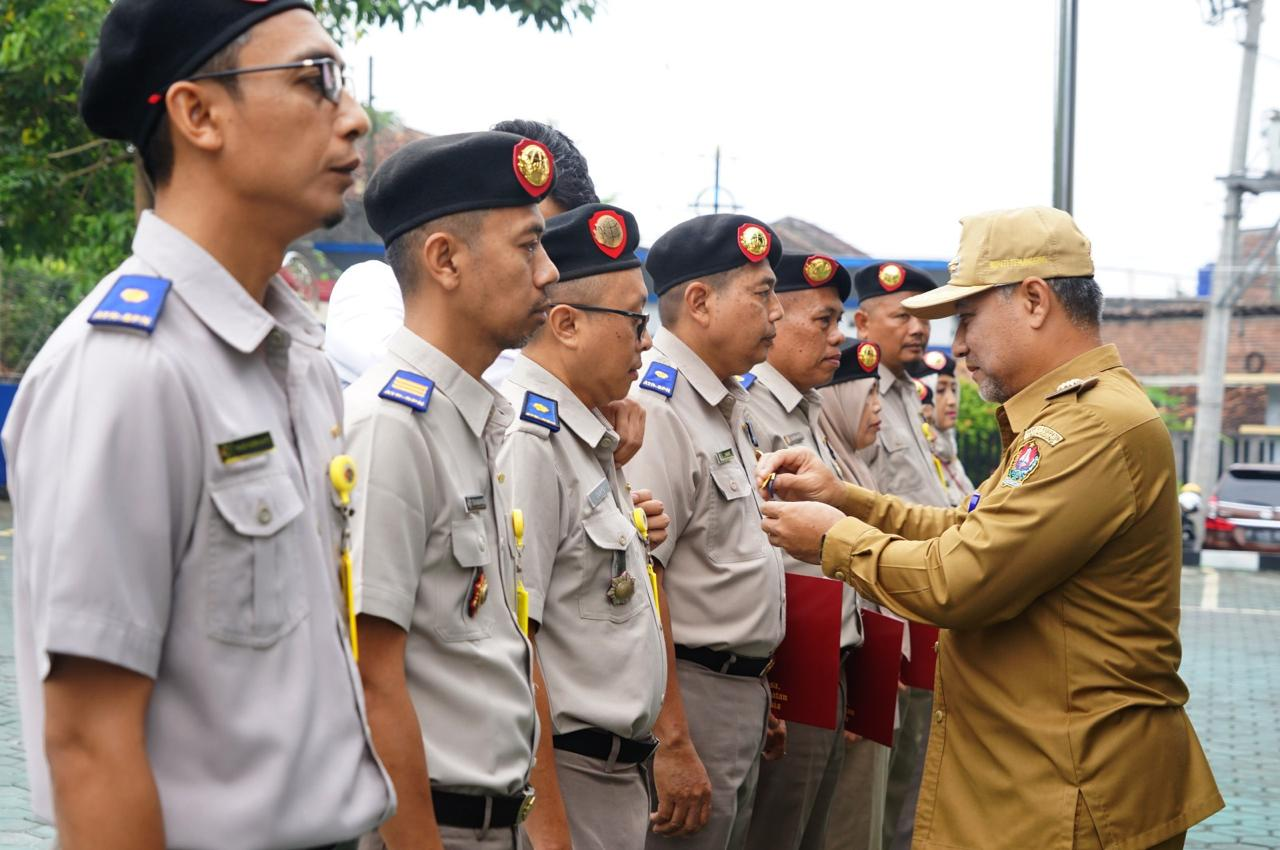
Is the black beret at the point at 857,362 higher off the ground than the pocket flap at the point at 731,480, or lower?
lower

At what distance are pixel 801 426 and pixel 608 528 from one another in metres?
1.90

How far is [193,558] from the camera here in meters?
1.57

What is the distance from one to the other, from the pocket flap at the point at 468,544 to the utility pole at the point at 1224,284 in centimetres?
1701

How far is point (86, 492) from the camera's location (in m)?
1.46

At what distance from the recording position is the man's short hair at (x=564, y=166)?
3.92 m

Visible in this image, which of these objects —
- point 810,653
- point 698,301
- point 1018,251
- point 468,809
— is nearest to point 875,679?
point 810,653

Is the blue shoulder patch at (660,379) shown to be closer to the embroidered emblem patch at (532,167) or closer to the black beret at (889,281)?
the embroidered emblem patch at (532,167)

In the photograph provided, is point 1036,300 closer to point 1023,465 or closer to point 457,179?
point 1023,465

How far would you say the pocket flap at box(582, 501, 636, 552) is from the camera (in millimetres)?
3041

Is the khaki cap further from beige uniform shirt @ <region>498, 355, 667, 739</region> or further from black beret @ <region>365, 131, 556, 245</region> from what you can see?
black beret @ <region>365, 131, 556, 245</region>

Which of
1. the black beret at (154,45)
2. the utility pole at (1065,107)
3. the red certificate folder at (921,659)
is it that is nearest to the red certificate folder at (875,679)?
the red certificate folder at (921,659)

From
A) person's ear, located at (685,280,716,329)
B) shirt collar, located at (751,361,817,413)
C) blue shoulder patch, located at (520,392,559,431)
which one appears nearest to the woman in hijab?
shirt collar, located at (751,361,817,413)

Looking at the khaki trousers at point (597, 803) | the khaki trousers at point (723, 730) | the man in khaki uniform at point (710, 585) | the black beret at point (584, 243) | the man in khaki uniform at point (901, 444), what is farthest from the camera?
the man in khaki uniform at point (901, 444)

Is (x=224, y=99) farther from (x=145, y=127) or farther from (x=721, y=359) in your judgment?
(x=721, y=359)
